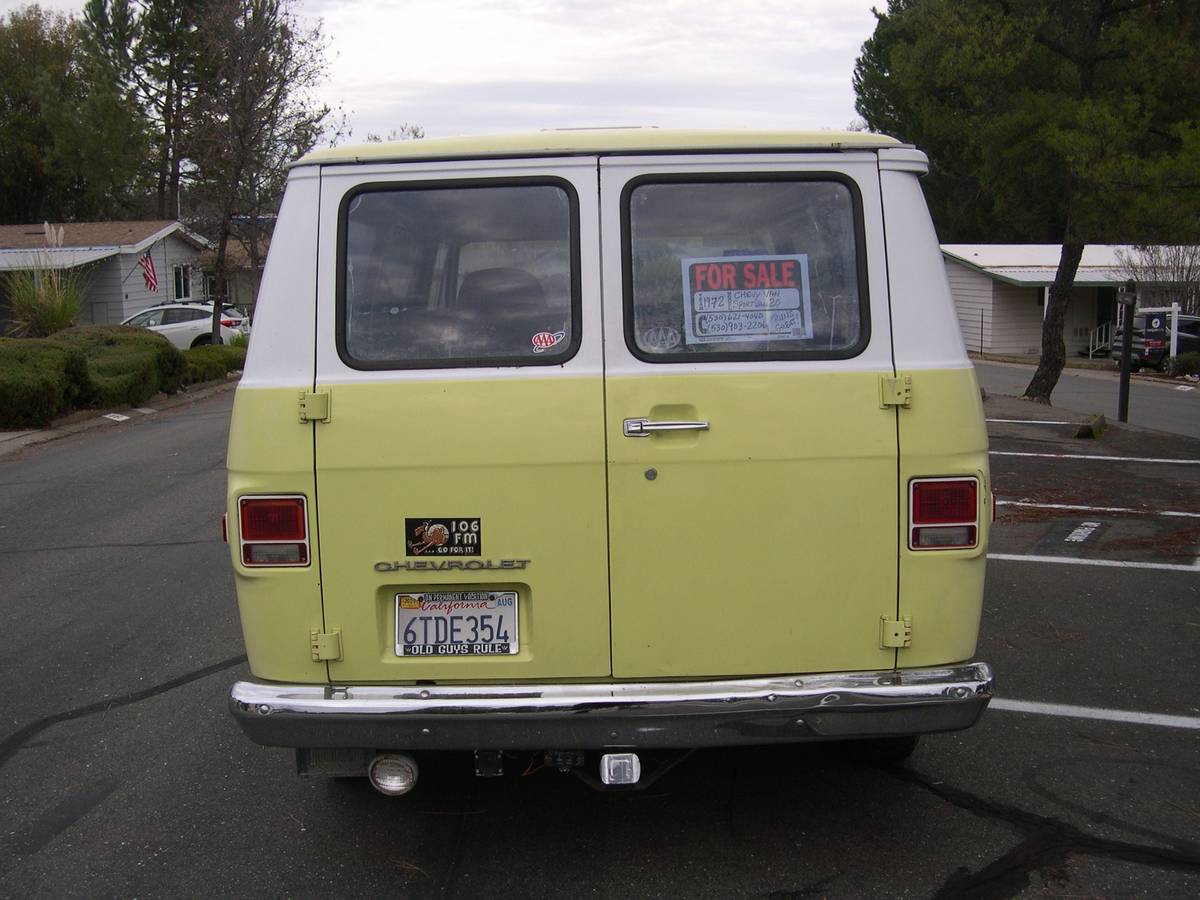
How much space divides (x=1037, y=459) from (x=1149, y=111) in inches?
259

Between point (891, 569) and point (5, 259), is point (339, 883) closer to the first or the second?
point (891, 569)

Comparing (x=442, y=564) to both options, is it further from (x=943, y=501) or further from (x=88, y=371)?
(x=88, y=371)

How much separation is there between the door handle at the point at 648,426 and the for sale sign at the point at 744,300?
0.91ft

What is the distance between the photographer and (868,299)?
3672 mm

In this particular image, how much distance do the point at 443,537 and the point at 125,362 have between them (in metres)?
18.4

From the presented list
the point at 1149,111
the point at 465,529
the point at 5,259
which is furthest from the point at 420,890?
the point at 5,259

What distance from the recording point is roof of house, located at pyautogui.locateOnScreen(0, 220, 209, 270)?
34.2m

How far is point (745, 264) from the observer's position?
3697 mm

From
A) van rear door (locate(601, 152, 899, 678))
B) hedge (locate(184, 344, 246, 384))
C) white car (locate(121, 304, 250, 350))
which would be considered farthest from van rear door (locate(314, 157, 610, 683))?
white car (locate(121, 304, 250, 350))

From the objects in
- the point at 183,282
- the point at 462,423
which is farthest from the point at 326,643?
the point at 183,282

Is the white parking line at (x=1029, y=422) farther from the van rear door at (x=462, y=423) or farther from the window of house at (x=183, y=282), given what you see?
the window of house at (x=183, y=282)

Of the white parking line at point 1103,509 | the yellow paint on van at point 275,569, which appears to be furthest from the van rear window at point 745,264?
the white parking line at point 1103,509

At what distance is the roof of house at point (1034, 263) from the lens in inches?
1599

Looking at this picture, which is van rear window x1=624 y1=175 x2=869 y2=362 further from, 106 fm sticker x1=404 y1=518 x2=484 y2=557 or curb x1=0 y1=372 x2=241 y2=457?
curb x1=0 y1=372 x2=241 y2=457
